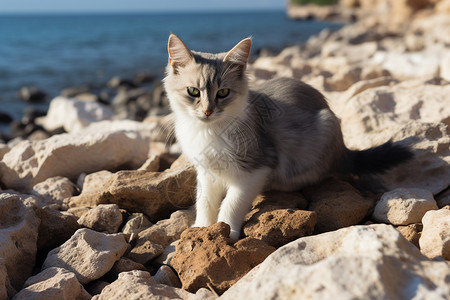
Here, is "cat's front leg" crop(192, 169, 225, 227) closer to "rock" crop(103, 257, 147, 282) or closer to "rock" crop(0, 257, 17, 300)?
"rock" crop(103, 257, 147, 282)

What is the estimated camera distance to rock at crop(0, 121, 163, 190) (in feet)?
12.7

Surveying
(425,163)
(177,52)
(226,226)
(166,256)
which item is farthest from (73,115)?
(425,163)

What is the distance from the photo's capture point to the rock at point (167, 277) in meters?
2.38

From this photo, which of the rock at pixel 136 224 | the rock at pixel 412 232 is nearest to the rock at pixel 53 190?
the rock at pixel 136 224

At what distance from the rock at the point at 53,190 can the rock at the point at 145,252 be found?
1.14 meters

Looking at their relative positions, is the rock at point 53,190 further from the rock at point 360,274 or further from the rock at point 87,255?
the rock at point 360,274

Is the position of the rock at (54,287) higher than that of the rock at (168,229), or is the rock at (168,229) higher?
the rock at (54,287)

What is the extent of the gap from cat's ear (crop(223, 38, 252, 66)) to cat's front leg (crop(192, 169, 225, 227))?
32.8 inches

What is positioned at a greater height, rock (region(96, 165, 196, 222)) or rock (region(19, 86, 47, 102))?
rock (region(96, 165, 196, 222))

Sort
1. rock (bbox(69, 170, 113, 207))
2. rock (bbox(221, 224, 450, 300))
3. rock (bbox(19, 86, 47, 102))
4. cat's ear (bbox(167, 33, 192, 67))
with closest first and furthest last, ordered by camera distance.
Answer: rock (bbox(221, 224, 450, 300)) < cat's ear (bbox(167, 33, 192, 67)) < rock (bbox(69, 170, 113, 207)) < rock (bbox(19, 86, 47, 102))

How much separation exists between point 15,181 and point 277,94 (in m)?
2.53

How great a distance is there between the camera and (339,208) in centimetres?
276

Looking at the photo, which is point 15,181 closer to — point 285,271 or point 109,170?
point 109,170

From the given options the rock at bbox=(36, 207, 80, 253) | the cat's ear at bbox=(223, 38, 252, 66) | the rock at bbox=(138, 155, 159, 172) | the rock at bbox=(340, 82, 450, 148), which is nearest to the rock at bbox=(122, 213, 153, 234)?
the rock at bbox=(36, 207, 80, 253)
